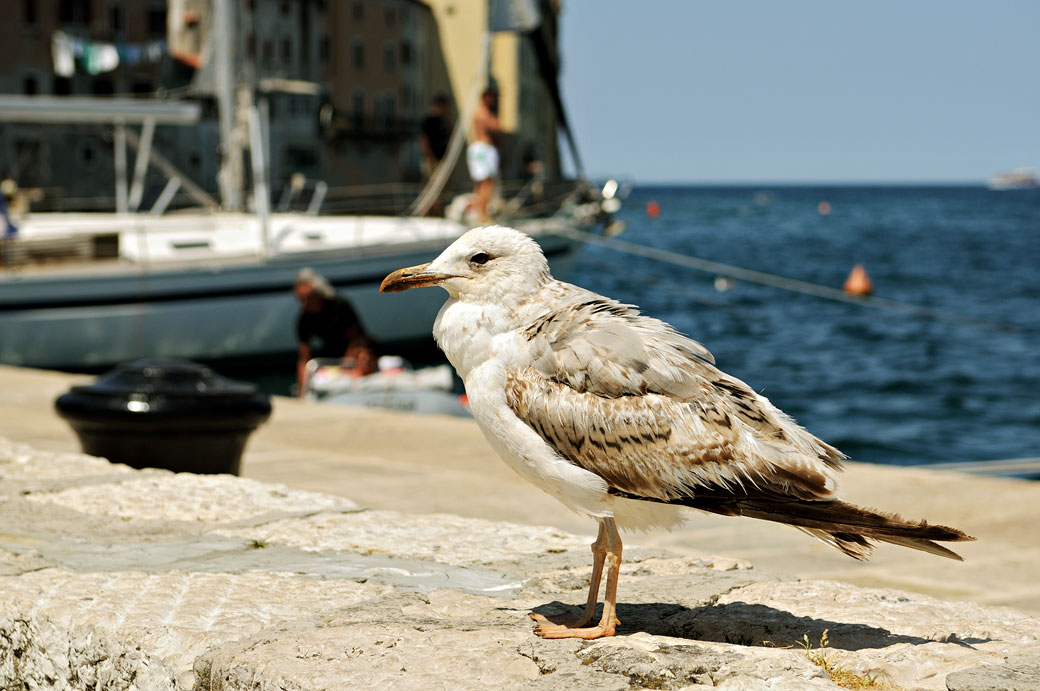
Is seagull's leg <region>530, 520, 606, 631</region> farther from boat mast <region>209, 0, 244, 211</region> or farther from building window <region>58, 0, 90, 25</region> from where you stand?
building window <region>58, 0, 90, 25</region>

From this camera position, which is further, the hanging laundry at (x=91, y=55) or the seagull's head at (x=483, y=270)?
the hanging laundry at (x=91, y=55)

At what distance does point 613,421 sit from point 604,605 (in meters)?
0.59

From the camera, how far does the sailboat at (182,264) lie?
56.9 ft

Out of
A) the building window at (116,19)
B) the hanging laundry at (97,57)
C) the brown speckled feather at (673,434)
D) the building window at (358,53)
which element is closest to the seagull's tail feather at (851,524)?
the brown speckled feather at (673,434)

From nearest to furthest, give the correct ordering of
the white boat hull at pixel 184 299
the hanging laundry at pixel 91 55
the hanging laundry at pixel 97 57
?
the white boat hull at pixel 184 299 → the hanging laundry at pixel 91 55 → the hanging laundry at pixel 97 57

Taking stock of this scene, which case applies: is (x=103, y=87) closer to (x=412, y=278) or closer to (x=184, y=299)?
(x=184, y=299)

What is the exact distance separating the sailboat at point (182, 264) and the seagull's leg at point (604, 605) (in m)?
15.1

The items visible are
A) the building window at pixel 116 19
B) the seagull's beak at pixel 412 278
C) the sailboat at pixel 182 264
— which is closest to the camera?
the seagull's beak at pixel 412 278

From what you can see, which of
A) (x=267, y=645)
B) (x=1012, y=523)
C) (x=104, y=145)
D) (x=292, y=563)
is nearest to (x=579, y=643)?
(x=267, y=645)

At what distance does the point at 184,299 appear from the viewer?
1808 centimetres

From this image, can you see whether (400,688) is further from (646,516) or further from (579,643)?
(646,516)

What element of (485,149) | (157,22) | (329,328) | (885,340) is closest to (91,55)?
(485,149)

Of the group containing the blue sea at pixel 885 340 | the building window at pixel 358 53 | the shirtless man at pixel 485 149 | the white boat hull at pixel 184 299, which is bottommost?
the blue sea at pixel 885 340

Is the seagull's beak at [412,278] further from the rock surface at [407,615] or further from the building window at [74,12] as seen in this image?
the building window at [74,12]
